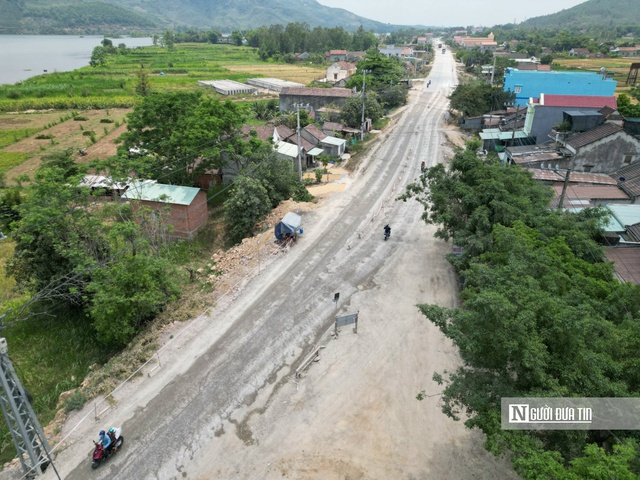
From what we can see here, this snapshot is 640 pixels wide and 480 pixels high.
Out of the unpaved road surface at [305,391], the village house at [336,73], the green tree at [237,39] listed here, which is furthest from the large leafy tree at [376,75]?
the green tree at [237,39]

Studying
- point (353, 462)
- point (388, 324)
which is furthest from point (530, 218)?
point (353, 462)

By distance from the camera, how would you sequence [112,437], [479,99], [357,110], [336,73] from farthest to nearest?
[336,73], [479,99], [357,110], [112,437]

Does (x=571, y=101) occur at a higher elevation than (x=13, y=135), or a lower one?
higher

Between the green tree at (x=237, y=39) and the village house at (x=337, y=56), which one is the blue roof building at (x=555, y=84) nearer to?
the village house at (x=337, y=56)

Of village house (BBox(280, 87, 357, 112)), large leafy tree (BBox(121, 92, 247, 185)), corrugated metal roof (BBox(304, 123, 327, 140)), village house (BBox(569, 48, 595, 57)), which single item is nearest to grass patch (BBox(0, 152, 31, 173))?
large leafy tree (BBox(121, 92, 247, 185))

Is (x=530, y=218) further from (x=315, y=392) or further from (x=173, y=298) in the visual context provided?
(x=173, y=298)

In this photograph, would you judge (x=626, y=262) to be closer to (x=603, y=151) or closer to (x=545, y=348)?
(x=545, y=348)

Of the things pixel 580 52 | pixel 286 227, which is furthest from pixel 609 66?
pixel 286 227
